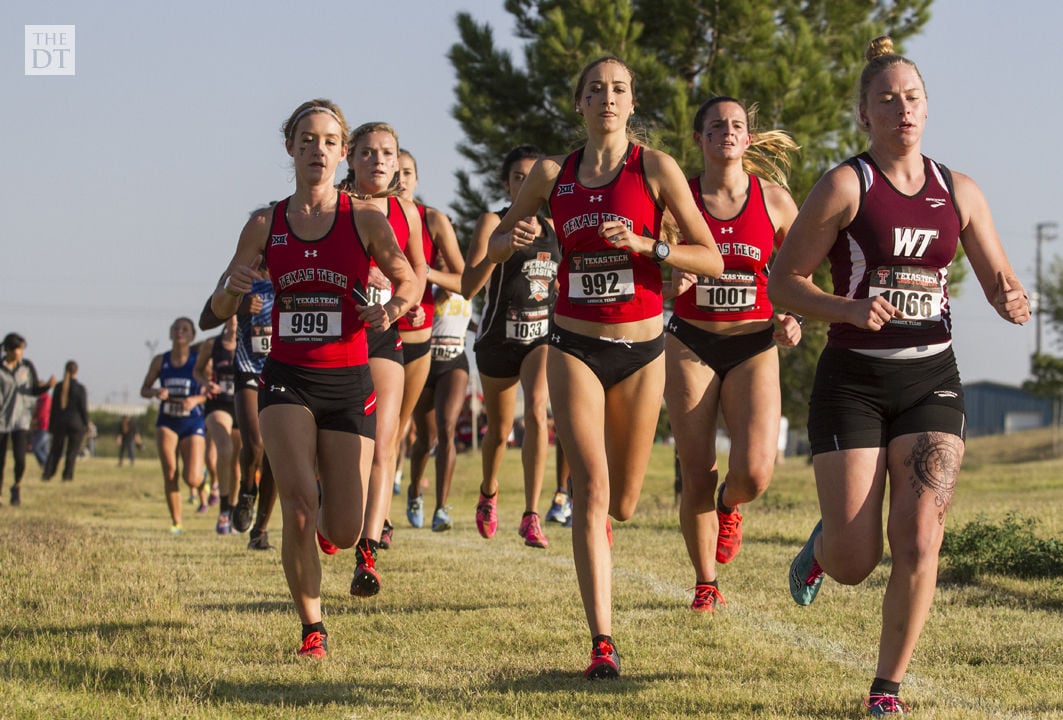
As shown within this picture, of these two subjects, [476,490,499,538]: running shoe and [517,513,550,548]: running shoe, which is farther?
[476,490,499,538]: running shoe

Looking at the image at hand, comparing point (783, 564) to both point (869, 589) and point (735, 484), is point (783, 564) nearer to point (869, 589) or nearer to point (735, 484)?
point (869, 589)

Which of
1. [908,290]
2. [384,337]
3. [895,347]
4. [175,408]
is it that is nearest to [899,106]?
[908,290]

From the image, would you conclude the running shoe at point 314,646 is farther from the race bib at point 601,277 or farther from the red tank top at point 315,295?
the race bib at point 601,277

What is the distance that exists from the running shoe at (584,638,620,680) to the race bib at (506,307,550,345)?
410 cm

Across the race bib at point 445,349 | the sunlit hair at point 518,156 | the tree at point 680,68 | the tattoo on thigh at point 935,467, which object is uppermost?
the tree at point 680,68

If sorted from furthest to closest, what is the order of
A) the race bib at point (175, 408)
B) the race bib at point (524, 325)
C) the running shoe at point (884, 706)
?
the race bib at point (175, 408) < the race bib at point (524, 325) < the running shoe at point (884, 706)

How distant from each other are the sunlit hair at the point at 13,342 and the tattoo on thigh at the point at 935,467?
55.1 ft

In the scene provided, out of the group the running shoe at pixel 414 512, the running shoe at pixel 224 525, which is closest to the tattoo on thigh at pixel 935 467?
the running shoe at pixel 414 512

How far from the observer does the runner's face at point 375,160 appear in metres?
8.05

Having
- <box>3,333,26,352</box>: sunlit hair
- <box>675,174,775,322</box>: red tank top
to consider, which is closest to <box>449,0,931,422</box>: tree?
<box>3,333,26,352</box>: sunlit hair

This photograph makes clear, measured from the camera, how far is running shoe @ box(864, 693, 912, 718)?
4590 mm

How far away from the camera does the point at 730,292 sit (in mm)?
6910

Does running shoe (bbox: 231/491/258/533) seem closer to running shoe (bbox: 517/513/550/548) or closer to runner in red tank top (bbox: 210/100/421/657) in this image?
running shoe (bbox: 517/513/550/548)

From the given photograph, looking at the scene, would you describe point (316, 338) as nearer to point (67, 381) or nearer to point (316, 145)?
point (316, 145)
